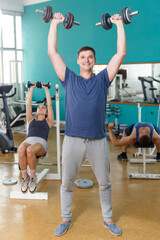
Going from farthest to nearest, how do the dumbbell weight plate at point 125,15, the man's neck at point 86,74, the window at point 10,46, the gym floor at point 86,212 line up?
the window at point 10,46
the gym floor at point 86,212
the man's neck at point 86,74
the dumbbell weight plate at point 125,15

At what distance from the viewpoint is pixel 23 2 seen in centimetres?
730

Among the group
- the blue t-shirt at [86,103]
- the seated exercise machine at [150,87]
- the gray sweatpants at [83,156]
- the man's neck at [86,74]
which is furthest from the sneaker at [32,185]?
the seated exercise machine at [150,87]

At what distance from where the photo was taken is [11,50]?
7.45m

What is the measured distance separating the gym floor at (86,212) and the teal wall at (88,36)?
2.92 metres

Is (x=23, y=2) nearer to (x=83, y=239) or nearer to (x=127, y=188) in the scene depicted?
(x=127, y=188)

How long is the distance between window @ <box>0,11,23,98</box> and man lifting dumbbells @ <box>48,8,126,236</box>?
552cm

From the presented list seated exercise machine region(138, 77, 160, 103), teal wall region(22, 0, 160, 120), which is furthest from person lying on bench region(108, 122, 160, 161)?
teal wall region(22, 0, 160, 120)

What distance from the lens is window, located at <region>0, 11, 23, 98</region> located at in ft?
23.8

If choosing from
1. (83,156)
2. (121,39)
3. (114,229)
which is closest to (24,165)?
(83,156)

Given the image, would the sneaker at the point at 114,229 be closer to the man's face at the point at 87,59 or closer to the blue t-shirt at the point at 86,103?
the blue t-shirt at the point at 86,103

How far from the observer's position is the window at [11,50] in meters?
7.24

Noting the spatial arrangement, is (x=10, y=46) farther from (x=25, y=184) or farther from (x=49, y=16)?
(x=49, y=16)

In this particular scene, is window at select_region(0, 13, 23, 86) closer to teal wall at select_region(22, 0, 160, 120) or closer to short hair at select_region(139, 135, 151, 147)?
teal wall at select_region(22, 0, 160, 120)

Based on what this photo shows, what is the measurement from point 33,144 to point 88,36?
405 centimetres
